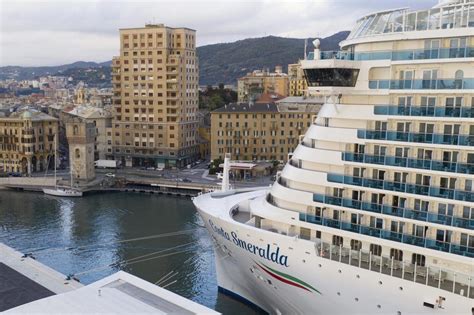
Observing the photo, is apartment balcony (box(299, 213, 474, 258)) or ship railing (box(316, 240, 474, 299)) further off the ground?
apartment balcony (box(299, 213, 474, 258))

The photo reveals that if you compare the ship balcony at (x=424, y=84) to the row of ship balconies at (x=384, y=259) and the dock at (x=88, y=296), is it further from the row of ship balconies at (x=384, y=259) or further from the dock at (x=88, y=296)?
the dock at (x=88, y=296)

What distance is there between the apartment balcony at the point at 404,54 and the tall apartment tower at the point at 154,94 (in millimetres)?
44607

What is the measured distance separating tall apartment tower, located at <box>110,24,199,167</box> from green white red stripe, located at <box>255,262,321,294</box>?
4367cm

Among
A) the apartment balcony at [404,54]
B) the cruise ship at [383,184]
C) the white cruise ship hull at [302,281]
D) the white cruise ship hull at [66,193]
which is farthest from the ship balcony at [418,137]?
the white cruise ship hull at [66,193]

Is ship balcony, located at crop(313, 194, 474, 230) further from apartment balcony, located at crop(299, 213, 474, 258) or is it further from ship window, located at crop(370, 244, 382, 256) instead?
ship window, located at crop(370, 244, 382, 256)

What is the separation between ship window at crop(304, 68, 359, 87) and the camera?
1741 cm

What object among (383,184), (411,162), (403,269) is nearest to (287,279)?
(403,269)

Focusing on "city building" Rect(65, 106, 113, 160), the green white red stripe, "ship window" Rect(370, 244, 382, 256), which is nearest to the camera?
"ship window" Rect(370, 244, 382, 256)

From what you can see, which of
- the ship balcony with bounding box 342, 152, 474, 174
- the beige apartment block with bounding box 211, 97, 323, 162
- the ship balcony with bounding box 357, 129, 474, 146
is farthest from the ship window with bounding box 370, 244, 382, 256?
the beige apartment block with bounding box 211, 97, 323, 162

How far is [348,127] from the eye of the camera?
59.2 ft

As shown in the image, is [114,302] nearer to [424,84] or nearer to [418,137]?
[418,137]

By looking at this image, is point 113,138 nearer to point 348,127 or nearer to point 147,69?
point 147,69

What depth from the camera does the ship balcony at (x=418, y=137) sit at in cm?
1548

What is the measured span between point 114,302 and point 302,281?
21.4 ft
